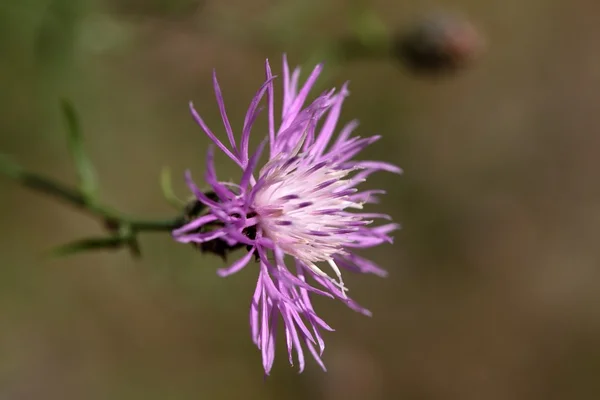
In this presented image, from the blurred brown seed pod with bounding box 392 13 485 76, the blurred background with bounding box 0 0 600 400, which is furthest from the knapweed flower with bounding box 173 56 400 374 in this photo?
the blurred brown seed pod with bounding box 392 13 485 76

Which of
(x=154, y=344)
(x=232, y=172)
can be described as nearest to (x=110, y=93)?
(x=232, y=172)

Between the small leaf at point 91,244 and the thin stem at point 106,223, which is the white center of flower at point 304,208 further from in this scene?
the small leaf at point 91,244

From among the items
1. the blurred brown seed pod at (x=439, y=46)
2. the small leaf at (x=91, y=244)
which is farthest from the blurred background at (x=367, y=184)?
the small leaf at (x=91, y=244)

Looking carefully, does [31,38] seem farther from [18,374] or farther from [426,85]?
[426,85]

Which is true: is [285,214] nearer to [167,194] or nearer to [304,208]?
[304,208]

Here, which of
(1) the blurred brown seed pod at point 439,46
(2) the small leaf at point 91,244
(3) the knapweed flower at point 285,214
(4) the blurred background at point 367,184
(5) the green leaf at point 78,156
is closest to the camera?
(3) the knapweed flower at point 285,214

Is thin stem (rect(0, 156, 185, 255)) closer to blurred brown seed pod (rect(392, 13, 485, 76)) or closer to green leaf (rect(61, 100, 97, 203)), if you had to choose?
green leaf (rect(61, 100, 97, 203))
